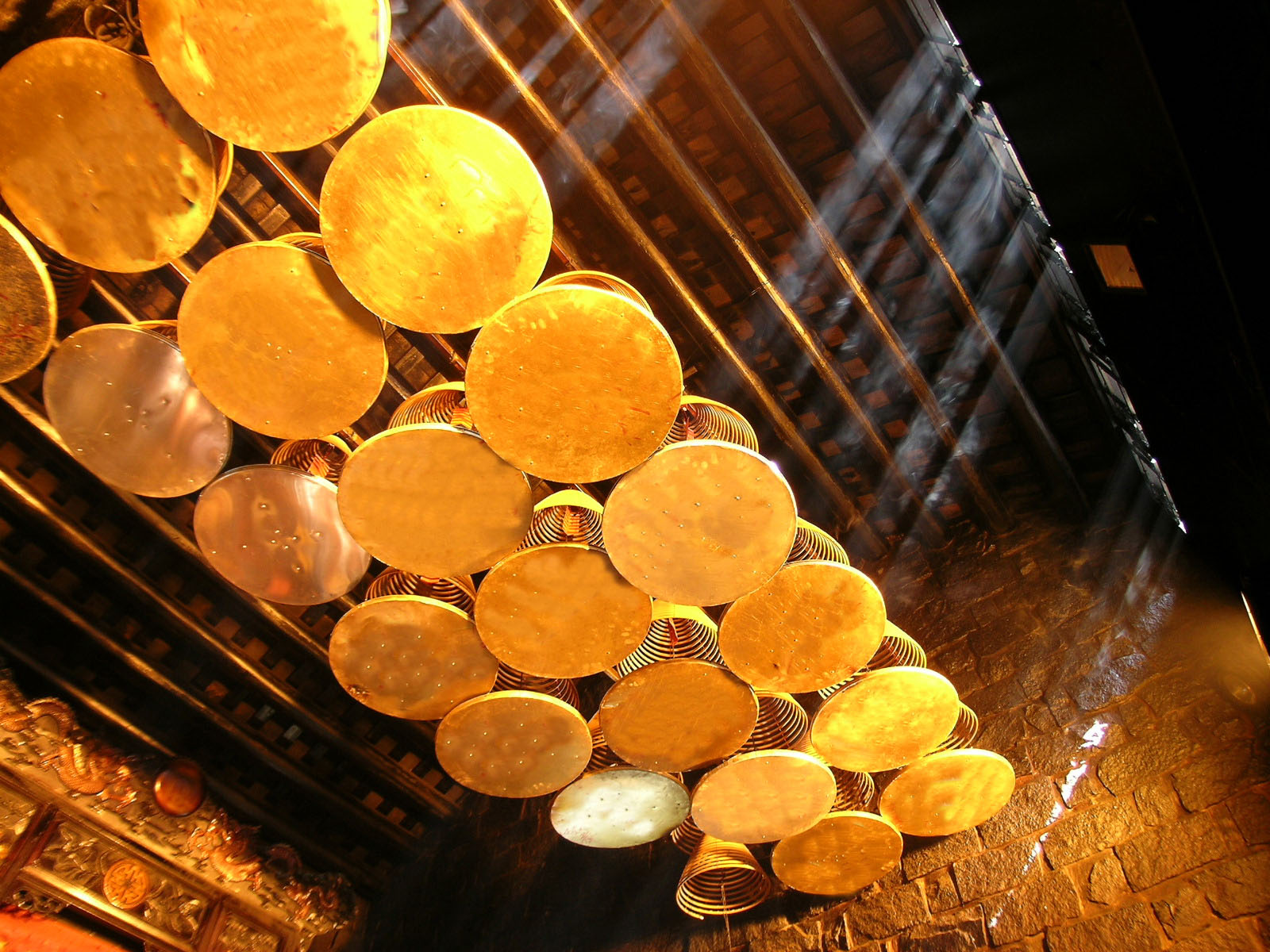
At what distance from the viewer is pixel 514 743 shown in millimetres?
3541

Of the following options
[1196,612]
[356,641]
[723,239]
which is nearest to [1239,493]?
[1196,612]

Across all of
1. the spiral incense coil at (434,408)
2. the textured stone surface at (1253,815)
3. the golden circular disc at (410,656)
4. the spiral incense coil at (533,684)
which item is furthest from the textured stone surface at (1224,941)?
the spiral incense coil at (434,408)

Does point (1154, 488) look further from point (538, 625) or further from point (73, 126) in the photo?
point (73, 126)

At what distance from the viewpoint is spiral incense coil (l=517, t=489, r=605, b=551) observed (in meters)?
3.43

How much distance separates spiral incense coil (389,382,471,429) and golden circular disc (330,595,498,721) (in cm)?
75

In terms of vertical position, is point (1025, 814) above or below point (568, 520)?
below

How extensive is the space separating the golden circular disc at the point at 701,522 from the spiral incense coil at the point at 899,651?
39.4 inches

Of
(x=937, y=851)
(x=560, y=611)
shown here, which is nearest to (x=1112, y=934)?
(x=937, y=851)

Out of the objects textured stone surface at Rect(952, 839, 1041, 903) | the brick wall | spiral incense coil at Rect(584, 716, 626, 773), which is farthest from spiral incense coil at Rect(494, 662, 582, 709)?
textured stone surface at Rect(952, 839, 1041, 903)

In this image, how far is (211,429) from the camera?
3.32 metres

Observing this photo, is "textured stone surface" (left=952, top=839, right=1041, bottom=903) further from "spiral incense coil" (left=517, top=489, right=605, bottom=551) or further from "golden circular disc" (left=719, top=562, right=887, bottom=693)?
"spiral incense coil" (left=517, top=489, right=605, bottom=551)

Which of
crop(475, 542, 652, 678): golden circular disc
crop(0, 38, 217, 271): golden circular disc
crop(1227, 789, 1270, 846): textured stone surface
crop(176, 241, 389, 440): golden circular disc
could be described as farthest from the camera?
crop(475, 542, 652, 678): golden circular disc

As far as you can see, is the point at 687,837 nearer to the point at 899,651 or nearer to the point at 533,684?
the point at 533,684

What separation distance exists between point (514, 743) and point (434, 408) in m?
1.50
